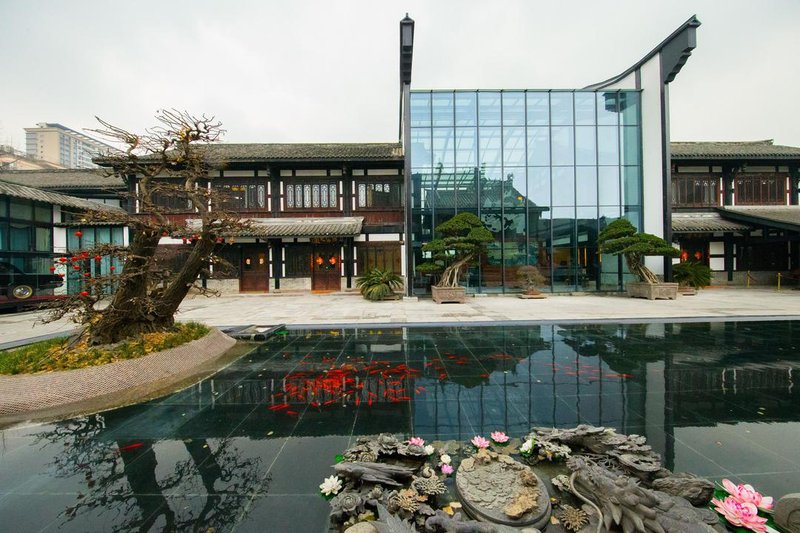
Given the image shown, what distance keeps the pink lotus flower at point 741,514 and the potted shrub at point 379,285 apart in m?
12.5

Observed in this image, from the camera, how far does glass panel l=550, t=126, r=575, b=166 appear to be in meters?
16.0

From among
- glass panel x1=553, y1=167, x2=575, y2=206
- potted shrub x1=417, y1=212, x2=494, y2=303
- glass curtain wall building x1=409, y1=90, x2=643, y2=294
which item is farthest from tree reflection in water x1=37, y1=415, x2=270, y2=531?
glass panel x1=553, y1=167, x2=575, y2=206

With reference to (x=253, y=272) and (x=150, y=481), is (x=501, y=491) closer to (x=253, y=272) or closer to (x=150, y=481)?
(x=150, y=481)

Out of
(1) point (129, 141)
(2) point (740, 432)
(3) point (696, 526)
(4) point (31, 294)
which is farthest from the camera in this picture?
(4) point (31, 294)

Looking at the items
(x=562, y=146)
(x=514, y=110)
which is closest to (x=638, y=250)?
(x=562, y=146)

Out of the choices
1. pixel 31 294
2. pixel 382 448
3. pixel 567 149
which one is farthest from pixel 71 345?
pixel 567 149

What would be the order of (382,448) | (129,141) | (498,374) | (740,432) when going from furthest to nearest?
(129,141)
(498,374)
(740,432)
(382,448)

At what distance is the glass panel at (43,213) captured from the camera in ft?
46.2

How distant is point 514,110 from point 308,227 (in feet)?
38.9

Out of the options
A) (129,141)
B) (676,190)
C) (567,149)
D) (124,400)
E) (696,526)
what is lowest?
(124,400)

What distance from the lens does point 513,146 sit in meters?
16.0

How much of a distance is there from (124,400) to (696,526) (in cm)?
555

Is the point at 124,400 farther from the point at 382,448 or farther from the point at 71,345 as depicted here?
the point at 382,448

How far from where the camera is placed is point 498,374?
15.5ft
